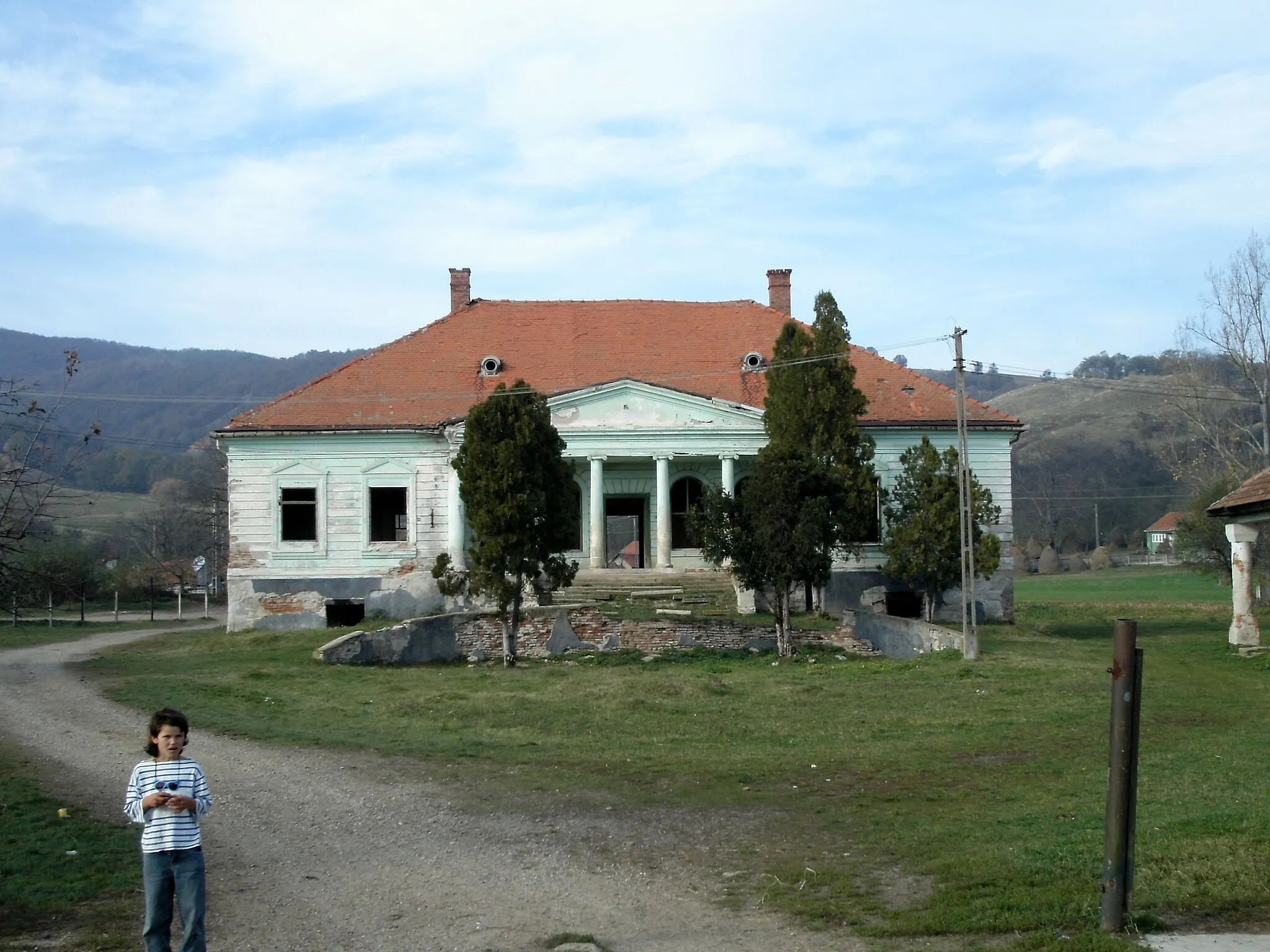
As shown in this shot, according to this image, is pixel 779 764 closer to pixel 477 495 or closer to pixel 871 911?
pixel 871 911

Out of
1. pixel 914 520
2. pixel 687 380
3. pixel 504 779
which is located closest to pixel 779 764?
pixel 504 779

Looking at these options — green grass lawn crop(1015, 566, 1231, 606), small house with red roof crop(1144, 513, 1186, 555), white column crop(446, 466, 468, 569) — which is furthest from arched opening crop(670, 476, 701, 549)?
small house with red roof crop(1144, 513, 1186, 555)

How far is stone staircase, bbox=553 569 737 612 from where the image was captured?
27469mm

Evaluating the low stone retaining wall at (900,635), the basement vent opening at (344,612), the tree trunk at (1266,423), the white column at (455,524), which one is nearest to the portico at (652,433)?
the white column at (455,524)

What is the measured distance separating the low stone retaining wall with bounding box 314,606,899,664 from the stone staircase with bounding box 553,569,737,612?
8.92 ft

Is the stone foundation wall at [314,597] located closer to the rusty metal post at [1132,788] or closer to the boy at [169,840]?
the boy at [169,840]

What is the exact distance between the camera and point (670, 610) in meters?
24.9

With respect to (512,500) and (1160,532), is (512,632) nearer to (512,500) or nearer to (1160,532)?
(512,500)

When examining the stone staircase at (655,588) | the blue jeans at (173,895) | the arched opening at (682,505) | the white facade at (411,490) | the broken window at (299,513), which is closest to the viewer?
the blue jeans at (173,895)

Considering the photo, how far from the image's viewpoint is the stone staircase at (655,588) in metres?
27.5

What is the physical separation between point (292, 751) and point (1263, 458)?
3759cm

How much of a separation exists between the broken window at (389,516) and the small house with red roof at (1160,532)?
60.4 m

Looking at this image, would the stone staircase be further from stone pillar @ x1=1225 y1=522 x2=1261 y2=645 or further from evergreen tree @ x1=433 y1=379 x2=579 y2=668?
stone pillar @ x1=1225 y1=522 x2=1261 y2=645

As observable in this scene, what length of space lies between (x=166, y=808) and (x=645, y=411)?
81.2 feet
